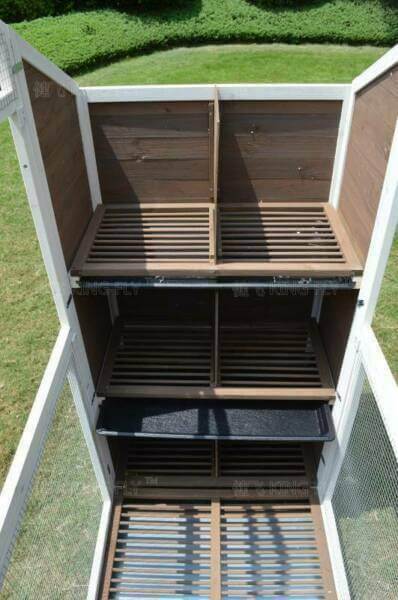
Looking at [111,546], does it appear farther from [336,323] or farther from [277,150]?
[277,150]

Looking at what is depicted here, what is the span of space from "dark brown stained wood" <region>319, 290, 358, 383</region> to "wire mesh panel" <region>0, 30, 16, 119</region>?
1443 mm

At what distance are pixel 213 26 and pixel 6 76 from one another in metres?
7.44

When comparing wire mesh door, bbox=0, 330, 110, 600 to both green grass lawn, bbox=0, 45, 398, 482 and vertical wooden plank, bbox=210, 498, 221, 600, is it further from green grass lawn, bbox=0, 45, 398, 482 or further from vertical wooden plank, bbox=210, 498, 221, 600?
green grass lawn, bbox=0, 45, 398, 482

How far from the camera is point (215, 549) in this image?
238cm

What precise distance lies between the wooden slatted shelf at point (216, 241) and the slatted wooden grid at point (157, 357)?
65 centimetres

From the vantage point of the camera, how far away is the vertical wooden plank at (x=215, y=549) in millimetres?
2240

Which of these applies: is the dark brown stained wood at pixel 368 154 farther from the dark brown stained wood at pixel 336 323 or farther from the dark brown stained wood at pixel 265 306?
the dark brown stained wood at pixel 265 306

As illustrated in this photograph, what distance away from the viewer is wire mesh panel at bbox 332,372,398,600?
162cm

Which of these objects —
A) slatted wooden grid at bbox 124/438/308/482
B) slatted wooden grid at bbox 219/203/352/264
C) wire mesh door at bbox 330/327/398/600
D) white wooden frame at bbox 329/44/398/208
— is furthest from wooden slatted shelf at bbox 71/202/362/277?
slatted wooden grid at bbox 124/438/308/482

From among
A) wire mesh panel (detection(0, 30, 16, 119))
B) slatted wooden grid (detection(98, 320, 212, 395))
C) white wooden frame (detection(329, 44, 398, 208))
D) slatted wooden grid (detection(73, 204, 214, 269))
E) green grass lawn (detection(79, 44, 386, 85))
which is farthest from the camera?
green grass lawn (detection(79, 44, 386, 85))

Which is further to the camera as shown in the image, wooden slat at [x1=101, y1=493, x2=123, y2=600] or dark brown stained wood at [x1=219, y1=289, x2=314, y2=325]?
dark brown stained wood at [x1=219, y1=289, x2=314, y2=325]

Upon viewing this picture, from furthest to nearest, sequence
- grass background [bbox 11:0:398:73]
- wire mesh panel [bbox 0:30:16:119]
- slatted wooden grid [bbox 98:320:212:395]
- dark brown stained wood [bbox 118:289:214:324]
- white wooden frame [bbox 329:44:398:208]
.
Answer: grass background [bbox 11:0:398:73]
dark brown stained wood [bbox 118:289:214:324]
slatted wooden grid [bbox 98:320:212:395]
white wooden frame [bbox 329:44:398:208]
wire mesh panel [bbox 0:30:16:119]

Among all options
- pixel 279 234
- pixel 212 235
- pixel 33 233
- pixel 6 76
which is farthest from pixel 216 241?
pixel 33 233

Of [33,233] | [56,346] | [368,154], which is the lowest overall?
[56,346]
